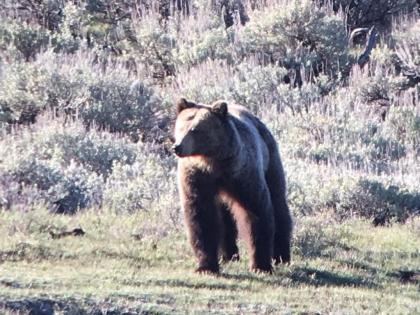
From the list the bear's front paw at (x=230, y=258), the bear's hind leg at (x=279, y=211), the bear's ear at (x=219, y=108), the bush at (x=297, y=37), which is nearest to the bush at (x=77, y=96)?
the bush at (x=297, y=37)

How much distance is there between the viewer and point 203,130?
1009cm

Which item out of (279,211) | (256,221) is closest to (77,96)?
(279,211)

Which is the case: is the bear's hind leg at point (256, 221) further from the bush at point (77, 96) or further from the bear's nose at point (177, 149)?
the bush at point (77, 96)

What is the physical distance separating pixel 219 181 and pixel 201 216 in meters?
0.38

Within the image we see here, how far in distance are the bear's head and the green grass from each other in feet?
4.00

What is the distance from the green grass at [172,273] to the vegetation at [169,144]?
28 mm

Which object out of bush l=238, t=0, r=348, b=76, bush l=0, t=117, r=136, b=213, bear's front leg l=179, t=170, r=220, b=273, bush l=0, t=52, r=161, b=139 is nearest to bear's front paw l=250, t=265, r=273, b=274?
bear's front leg l=179, t=170, r=220, b=273

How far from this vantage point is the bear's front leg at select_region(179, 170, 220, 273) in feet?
33.6

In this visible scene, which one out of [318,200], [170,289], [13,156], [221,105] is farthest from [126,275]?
[318,200]

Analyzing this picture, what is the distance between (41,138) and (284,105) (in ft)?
19.7

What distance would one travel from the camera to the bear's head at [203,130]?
9992mm

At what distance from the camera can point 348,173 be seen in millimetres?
16094

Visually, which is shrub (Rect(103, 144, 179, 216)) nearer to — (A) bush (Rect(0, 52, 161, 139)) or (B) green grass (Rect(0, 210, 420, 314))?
(B) green grass (Rect(0, 210, 420, 314))

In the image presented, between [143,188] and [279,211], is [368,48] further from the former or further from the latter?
[279,211]
